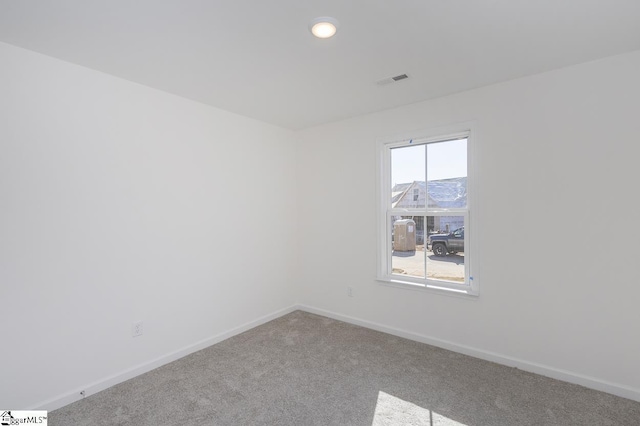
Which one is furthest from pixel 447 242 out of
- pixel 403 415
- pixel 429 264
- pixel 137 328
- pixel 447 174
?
pixel 137 328

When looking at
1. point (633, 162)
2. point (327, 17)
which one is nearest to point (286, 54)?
point (327, 17)

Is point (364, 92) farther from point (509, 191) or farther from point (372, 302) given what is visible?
point (372, 302)

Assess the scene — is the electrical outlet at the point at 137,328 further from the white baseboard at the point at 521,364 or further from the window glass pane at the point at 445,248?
the window glass pane at the point at 445,248

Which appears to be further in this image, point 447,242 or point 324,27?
point 447,242

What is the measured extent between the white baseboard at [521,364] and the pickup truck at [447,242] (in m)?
0.89

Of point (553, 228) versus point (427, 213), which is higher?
point (427, 213)

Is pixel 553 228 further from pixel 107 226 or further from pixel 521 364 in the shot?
pixel 107 226

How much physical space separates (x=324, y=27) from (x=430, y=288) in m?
2.51

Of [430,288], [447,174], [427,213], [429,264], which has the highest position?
[447,174]

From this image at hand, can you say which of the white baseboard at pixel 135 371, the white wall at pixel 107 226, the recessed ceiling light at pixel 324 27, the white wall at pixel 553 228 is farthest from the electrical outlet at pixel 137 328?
the recessed ceiling light at pixel 324 27

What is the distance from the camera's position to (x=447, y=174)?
3055 mm

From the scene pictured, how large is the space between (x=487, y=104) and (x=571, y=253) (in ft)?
4.67

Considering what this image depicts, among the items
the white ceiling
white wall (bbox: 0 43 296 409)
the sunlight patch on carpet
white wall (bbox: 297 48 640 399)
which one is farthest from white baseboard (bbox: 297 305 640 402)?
the white ceiling

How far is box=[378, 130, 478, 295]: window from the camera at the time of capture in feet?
9.76
